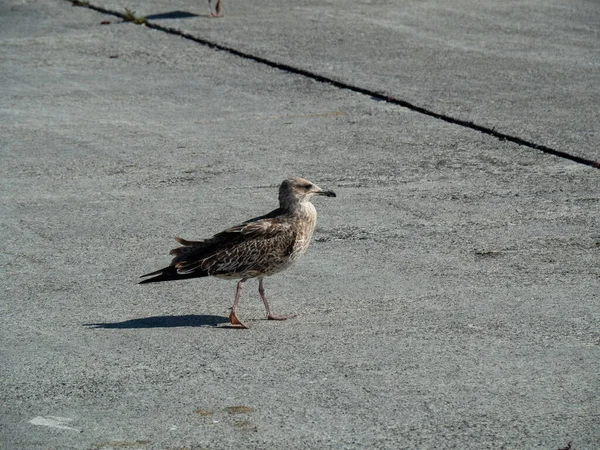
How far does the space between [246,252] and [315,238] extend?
219 centimetres

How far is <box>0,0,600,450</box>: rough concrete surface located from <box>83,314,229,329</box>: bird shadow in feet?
0.10

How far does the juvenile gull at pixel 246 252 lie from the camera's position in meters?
8.70

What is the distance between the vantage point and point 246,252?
876 centimetres

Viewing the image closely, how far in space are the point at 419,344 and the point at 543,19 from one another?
14390 millimetres

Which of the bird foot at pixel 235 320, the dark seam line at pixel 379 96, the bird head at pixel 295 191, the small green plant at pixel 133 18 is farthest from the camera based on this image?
the small green plant at pixel 133 18

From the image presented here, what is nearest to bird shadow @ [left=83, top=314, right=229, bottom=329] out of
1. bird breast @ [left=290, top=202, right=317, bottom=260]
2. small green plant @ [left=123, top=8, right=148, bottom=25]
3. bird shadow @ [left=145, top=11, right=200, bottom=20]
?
bird breast @ [left=290, top=202, right=317, bottom=260]

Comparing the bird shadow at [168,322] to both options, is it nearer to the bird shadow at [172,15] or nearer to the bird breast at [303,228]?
the bird breast at [303,228]

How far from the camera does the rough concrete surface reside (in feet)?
23.7

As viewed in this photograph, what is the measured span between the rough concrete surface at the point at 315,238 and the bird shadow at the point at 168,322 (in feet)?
0.10

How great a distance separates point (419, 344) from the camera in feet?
27.2

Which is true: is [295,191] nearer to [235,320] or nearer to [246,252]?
[246,252]

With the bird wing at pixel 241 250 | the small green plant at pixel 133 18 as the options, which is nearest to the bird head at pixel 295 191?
the bird wing at pixel 241 250

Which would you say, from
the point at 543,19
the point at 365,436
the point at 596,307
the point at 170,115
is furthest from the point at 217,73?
the point at 365,436

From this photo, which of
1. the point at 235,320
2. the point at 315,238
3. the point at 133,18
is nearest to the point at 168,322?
the point at 235,320
